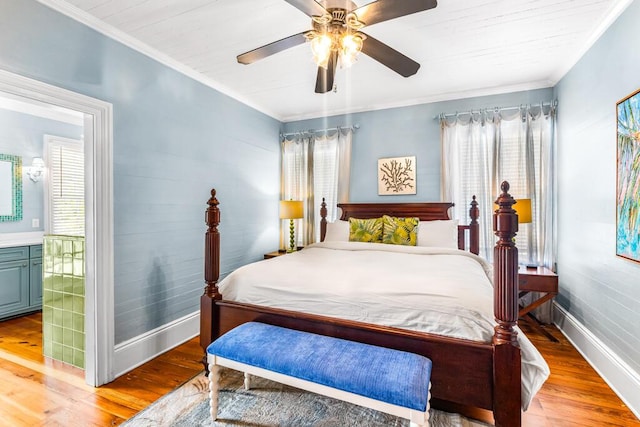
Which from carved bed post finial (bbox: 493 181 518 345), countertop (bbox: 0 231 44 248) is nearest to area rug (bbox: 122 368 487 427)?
carved bed post finial (bbox: 493 181 518 345)

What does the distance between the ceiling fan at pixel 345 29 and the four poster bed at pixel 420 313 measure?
105 centimetres

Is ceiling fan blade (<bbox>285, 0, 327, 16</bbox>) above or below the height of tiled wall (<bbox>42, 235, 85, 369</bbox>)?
above

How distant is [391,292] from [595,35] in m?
2.55

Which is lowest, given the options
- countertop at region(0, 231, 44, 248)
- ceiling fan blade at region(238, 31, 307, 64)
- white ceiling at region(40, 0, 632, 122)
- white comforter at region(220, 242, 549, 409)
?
white comforter at region(220, 242, 549, 409)

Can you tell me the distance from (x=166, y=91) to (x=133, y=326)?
202 centimetres

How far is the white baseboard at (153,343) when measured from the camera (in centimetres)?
240

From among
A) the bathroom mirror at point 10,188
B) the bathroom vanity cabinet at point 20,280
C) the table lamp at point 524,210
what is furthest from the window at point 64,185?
the table lamp at point 524,210

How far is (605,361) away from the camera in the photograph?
7.41 feet

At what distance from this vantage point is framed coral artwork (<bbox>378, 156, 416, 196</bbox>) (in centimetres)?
395

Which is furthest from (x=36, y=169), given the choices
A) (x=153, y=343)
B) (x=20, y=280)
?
(x=153, y=343)

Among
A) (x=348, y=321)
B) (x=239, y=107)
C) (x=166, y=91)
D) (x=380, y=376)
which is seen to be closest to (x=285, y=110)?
(x=239, y=107)

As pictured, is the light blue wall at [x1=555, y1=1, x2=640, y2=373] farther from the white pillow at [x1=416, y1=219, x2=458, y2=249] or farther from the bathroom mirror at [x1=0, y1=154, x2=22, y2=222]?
the bathroom mirror at [x1=0, y1=154, x2=22, y2=222]

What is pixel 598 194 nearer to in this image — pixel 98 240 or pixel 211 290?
pixel 211 290

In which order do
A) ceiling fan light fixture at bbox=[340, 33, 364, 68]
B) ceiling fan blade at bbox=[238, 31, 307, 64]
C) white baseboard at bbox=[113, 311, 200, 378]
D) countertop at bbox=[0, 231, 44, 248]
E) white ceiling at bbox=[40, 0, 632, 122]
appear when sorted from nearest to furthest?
ceiling fan light fixture at bbox=[340, 33, 364, 68] → ceiling fan blade at bbox=[238, 31, 307, 64] → white ceiling at bbox=[40, 0, 632, 122] → white baseboard at bbox=[113, 311, 200, 378] → countertop at bbox=[0, 231, 44, 248]
